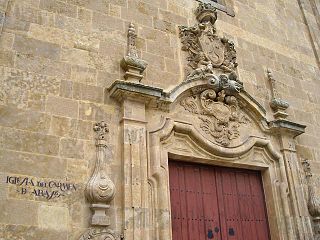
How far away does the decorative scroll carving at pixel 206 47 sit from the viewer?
639 centimetres

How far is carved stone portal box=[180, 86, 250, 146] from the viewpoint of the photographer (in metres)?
5.98

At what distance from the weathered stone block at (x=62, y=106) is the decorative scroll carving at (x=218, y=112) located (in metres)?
1.71

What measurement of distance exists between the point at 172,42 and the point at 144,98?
1.48 m

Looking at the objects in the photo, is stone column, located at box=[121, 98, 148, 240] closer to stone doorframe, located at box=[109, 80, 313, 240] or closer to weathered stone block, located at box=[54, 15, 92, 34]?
stone doorframe, located at box=[109, 80, 313, 240]

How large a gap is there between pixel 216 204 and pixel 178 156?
90cm

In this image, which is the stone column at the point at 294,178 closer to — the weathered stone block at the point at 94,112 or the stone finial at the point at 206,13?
the stone finial at the point at 206,13

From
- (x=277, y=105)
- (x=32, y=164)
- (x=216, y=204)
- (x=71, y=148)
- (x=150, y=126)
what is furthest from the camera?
(x=277, y=105)

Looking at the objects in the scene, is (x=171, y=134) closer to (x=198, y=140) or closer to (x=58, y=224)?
(x=198, y=140)

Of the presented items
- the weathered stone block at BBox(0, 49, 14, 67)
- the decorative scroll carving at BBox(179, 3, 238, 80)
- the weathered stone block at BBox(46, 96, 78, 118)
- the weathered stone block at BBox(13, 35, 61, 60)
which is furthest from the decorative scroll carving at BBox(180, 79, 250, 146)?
the weathered stone block at BBox(0, 49, 14, 67)

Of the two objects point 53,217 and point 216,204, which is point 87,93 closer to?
point 53,217

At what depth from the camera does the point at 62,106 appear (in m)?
4.88

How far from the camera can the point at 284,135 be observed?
6.68 meters

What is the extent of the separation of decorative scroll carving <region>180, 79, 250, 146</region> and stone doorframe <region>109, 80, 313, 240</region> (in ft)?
0.42

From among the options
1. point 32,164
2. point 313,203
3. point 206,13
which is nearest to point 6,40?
point 32,164
